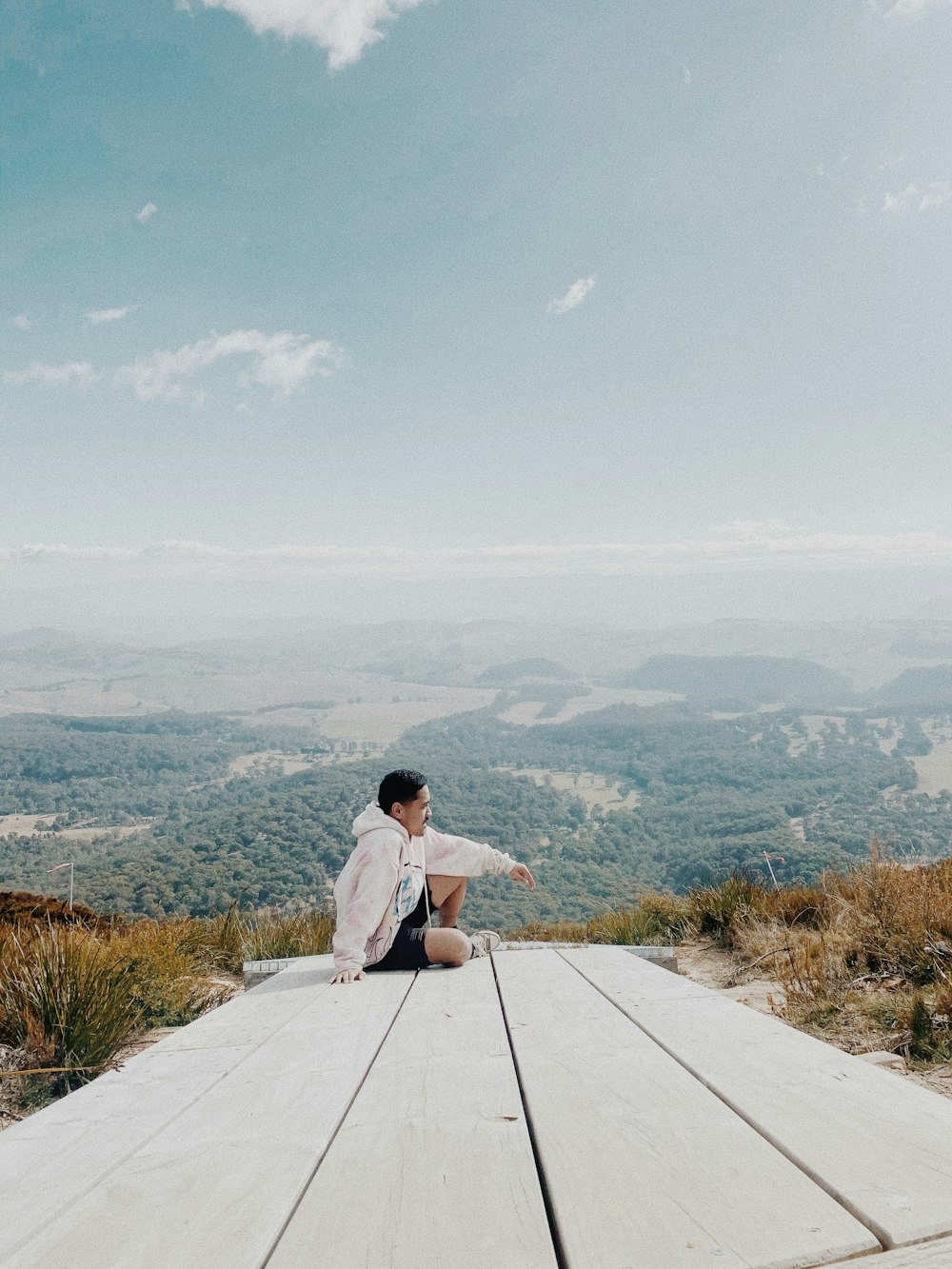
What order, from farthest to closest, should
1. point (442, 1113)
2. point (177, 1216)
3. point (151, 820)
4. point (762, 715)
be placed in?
point (762, 715) < point (151, 820) < point (442, 1113) < point (177, 1216)

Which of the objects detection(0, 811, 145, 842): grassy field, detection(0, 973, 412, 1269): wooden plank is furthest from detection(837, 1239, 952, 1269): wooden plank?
detection(0, 811, 145, 842): grassy field

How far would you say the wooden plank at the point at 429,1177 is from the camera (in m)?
0.86

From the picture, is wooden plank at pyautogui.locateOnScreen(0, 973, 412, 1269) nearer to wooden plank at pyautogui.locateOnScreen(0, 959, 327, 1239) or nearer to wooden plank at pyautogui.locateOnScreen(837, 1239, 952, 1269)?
wooden plank at pyautogui.locateOnScreen(0, 959, 327, 1239)

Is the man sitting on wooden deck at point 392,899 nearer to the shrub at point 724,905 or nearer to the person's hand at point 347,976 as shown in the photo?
the person's hand at point 347,976

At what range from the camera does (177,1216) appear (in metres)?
0.99

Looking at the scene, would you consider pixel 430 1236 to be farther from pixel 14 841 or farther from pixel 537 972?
pixel 14 841

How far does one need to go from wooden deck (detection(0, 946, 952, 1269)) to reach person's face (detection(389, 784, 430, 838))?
120cm

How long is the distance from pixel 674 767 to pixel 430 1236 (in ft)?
447

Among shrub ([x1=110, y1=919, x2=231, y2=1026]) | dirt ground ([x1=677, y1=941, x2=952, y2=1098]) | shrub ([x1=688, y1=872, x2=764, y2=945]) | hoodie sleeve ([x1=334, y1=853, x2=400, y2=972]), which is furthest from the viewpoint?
shrub ([x1=688, y1=872, x2=764, y2=945])

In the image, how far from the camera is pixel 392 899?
9.77ft

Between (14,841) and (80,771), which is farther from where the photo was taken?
(80,771)

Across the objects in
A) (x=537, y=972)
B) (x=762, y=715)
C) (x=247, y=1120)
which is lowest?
(x=762, y=715)

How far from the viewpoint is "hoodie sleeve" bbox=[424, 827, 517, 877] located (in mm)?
3432

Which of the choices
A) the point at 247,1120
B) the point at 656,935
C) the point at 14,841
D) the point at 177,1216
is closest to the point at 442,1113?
the point at 247,1120
